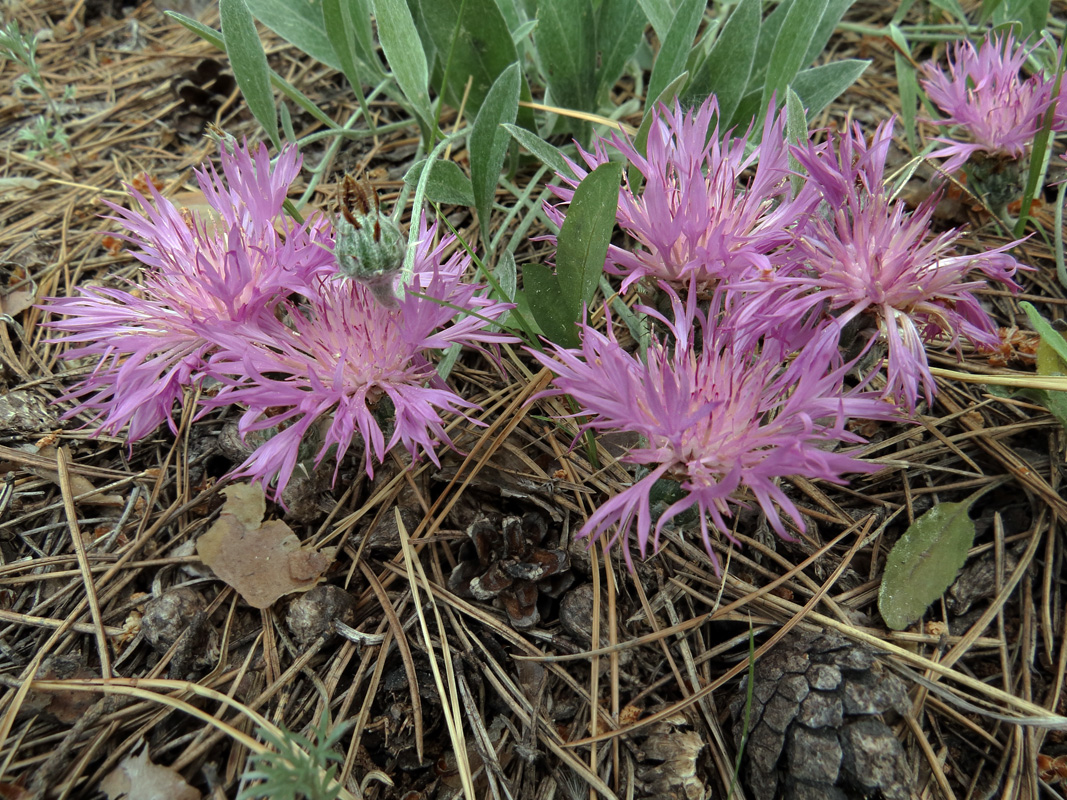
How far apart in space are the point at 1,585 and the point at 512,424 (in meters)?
1.16

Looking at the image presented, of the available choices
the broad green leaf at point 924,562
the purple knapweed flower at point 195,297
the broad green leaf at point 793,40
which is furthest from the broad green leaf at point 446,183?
the broad green leaf at point 924,562

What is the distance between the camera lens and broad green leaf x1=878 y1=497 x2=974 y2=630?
1.33 meters

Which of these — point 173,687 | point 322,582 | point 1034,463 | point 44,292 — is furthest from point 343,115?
point 1034,463

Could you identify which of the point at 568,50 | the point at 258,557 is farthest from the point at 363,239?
the point at 568,50

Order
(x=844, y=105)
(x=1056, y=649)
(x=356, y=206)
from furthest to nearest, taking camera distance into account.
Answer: (x=844, y=105), (x=1056, y=649), (x=356, y=206)

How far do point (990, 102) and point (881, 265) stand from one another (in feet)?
3.15

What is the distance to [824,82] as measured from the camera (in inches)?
71.4

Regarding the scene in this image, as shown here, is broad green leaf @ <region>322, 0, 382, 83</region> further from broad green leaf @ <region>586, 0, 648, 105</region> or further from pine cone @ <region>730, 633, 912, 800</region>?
pine cone @ <region>730, 633, 912, 800</region>

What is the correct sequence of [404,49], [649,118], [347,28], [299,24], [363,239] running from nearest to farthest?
[363,239]
[649,118]
[404,49]
[347,28]
[299,24]

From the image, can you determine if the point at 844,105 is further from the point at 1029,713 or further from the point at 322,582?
the point at 322,582

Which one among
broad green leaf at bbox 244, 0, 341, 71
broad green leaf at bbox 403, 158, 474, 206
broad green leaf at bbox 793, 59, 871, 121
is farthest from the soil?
broad green leaf at bbox 244, 0, 341, 71

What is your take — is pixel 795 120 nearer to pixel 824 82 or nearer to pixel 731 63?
pixel 731 63

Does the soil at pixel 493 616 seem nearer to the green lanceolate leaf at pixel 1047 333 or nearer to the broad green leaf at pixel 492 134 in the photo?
the green lanceolate leaf at pixel 1047 333

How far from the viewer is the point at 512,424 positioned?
1.49 meters
